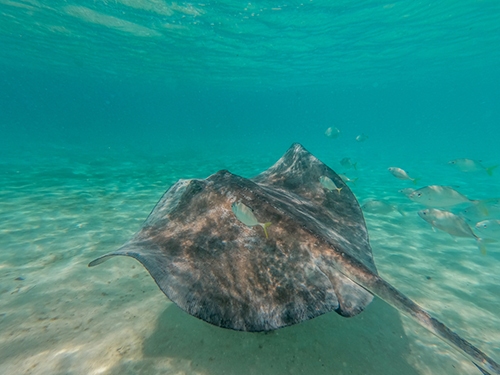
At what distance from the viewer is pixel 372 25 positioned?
2172cm

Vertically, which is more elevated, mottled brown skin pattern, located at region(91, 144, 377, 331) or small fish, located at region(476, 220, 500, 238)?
small fish, located at region(476, 220, 500, 238)

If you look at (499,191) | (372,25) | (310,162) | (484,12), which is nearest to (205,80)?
(372,25)

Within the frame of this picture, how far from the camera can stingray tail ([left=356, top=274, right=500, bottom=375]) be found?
1728 mm

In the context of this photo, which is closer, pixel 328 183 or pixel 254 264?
pixel 254 264

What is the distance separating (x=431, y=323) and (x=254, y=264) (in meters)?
1.44

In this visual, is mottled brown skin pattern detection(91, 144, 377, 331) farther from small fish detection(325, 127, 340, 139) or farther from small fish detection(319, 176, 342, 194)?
small fish detection(325, 127, 340, 139)

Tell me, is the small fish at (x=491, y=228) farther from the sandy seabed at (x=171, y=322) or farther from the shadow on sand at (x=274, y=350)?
the shadow on sand at (x=274, y=350)

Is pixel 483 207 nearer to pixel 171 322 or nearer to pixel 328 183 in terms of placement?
pixel 328 183

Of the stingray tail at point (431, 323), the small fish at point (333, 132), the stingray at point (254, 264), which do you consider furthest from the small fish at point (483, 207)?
the small fish at point (333, 132)

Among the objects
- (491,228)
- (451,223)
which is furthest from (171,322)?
(491,228)

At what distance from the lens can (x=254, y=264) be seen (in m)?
2.35

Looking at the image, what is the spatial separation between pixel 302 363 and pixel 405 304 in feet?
3.80

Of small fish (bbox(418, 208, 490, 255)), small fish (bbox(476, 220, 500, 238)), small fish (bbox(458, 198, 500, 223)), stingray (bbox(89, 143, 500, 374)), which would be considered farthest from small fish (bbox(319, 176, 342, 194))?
small fish (bbox(458, 198, 500, 223))

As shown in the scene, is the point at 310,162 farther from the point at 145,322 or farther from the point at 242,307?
the point at 145,322
